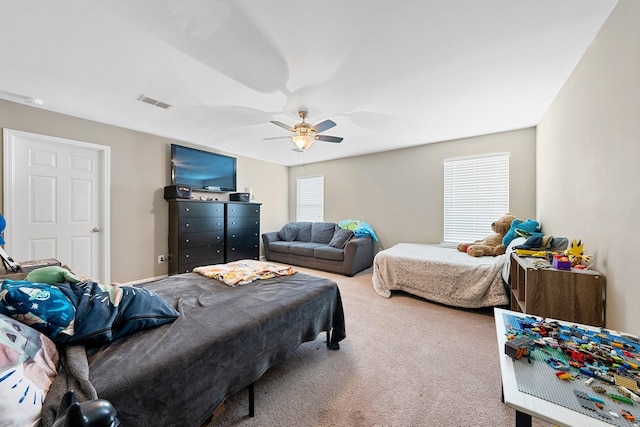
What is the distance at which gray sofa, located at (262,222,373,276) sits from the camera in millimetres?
4336

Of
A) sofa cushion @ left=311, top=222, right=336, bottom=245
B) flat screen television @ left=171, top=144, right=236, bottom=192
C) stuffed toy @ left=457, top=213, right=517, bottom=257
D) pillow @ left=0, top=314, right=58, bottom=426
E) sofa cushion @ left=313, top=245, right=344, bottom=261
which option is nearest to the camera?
pillow @ left=0, top=314, right=58, bottom=426

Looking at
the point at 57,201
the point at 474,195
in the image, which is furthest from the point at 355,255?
the point at 57,201

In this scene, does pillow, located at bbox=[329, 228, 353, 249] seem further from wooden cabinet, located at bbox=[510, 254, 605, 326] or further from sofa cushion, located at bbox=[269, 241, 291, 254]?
wooden cabinet, located at bbox=[510, 254, 605, 326]

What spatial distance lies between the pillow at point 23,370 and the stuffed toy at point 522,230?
13.1 feet

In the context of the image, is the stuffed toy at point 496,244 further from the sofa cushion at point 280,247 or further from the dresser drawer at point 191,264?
the dresser drawer at point 191,264

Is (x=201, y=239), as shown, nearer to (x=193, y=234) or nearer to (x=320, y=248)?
(x=193, y=234)

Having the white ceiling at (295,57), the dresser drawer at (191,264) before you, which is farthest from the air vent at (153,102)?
the dresser drawer at (191,264)

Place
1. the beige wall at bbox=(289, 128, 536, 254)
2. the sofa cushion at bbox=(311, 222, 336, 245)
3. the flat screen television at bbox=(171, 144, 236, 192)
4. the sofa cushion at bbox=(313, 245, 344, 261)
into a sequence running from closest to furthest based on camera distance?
the beige wall at bbox=(289, 128, 536, 254) → the flat screen television at bbox=(171, 144, 236, 192) → the sofa cushion at bbox=(313, 245, 344, 261) → the sofa cushion at bbox=(311, 222, 336, 245)

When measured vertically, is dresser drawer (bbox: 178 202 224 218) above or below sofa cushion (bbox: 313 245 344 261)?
above

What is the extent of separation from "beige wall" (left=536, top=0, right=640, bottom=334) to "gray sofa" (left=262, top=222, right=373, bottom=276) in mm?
2778

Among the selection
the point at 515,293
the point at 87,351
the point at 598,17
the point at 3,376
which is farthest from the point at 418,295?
the point at 3,376

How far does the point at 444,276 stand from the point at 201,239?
3802 mm

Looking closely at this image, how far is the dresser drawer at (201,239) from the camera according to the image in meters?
3.91

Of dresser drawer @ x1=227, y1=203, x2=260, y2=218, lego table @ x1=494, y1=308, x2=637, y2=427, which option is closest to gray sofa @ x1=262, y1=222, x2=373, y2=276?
dresser drawer @ x1=227, y1=203, x2=260, y2=218
